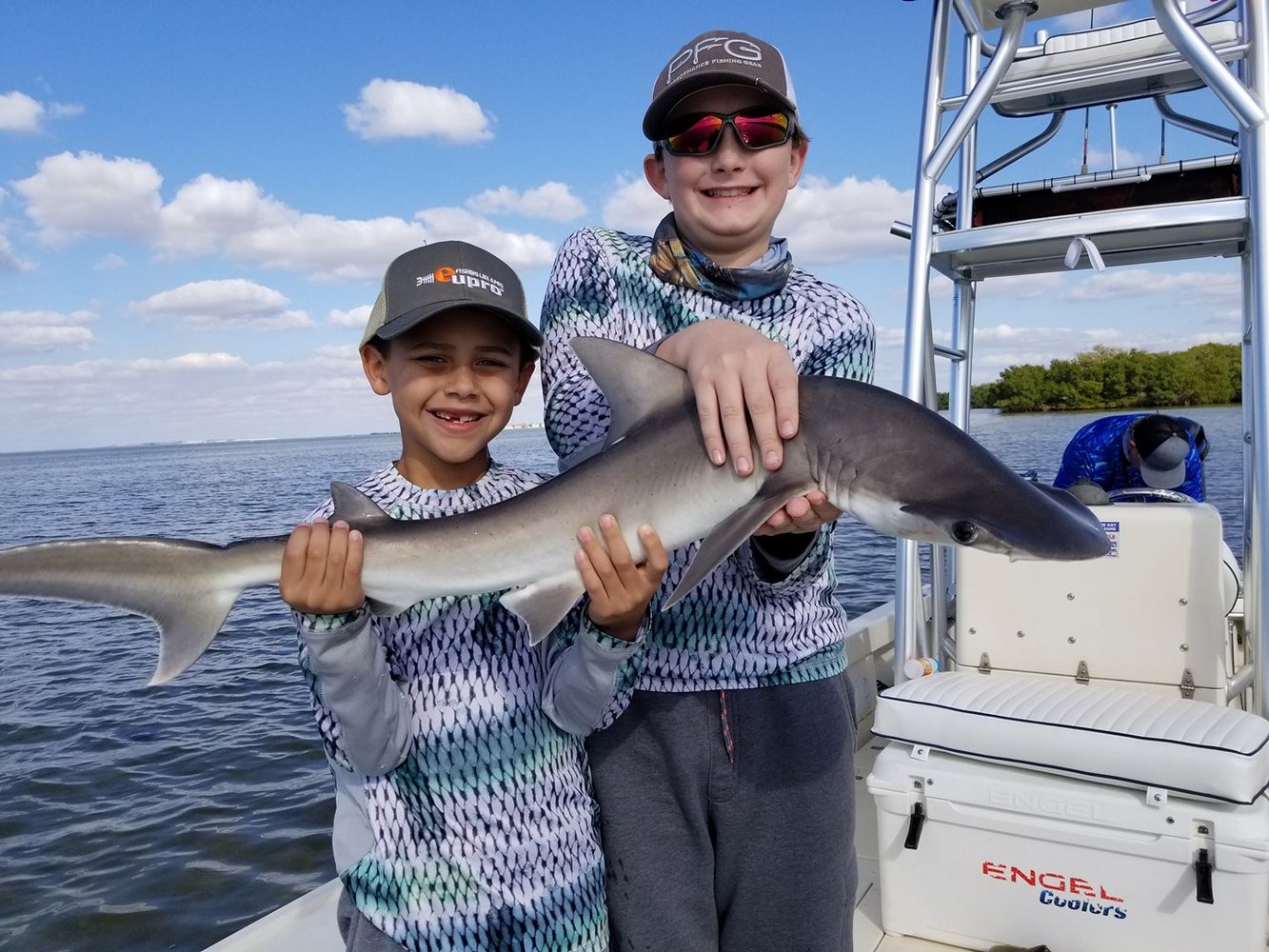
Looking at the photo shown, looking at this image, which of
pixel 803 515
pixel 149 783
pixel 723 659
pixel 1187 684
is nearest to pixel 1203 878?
pixel 1187 684

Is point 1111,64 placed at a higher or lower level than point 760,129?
higher

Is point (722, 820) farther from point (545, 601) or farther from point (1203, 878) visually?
point (1203, 878)

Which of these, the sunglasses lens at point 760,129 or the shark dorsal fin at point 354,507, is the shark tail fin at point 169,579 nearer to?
the shark dorsal fin at point 354,507

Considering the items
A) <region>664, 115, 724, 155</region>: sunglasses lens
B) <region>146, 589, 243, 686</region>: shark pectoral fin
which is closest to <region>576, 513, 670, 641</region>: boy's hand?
<region>146, 589, 243, 686</region>: shark pectoral fin

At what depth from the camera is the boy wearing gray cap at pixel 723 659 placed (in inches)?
84.2

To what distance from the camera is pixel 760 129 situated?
7.09 feet

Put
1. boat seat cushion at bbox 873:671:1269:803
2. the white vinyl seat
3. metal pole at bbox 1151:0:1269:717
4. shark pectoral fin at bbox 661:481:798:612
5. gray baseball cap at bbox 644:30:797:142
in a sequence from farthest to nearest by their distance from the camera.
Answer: the white vinyl seat < metal pole at bbox 1151:0:1269:717 < boat seat cushion at bbox 873:671:1269:803 < gray baseball cap at bbox 644:30:797:142 < shark pectoral fin at bbox 661:481:798:612

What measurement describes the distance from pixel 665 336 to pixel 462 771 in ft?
3.71

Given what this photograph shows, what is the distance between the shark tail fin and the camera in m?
1.86

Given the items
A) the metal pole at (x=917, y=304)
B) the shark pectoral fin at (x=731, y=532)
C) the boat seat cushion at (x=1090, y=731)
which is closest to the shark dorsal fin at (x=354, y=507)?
the shark pectoral fin at (x=731, y=532)

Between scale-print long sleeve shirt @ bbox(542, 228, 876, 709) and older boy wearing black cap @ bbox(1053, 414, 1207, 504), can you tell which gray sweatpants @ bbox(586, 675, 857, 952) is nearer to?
scale-print long sleeve shirt @ bbox(542, 228, 876, 709)

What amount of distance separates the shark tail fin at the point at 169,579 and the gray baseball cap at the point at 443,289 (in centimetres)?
62

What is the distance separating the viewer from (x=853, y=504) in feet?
5.98

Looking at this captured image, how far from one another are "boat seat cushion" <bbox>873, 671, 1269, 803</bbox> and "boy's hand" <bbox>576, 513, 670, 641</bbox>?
2243 millimetres
